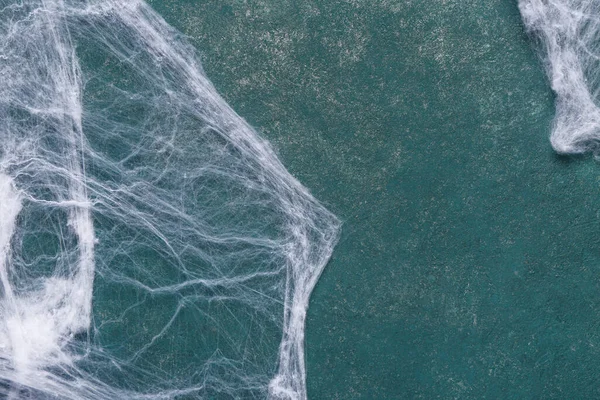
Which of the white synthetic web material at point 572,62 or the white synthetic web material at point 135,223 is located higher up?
the white synthetic web material at point 135,223

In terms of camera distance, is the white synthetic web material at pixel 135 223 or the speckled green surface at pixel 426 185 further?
the speckled green surface at pixel 426 185

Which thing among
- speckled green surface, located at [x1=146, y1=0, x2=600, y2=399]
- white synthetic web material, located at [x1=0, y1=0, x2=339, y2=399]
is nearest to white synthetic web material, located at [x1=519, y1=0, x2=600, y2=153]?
speckled green surface, located at [x1=146, y1=0, x2=600, y2=399]

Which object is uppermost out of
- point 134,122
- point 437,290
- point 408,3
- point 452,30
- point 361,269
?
point 134,122

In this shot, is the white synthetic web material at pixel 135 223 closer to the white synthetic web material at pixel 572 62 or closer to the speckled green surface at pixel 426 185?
the speckled green surface at pixel 426 185

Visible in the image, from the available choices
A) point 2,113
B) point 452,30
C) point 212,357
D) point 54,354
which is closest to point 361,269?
point 212,357

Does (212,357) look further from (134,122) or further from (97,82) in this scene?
(97,82)

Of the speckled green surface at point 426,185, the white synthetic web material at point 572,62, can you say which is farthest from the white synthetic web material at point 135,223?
the white synthetic web material at point 572,62
